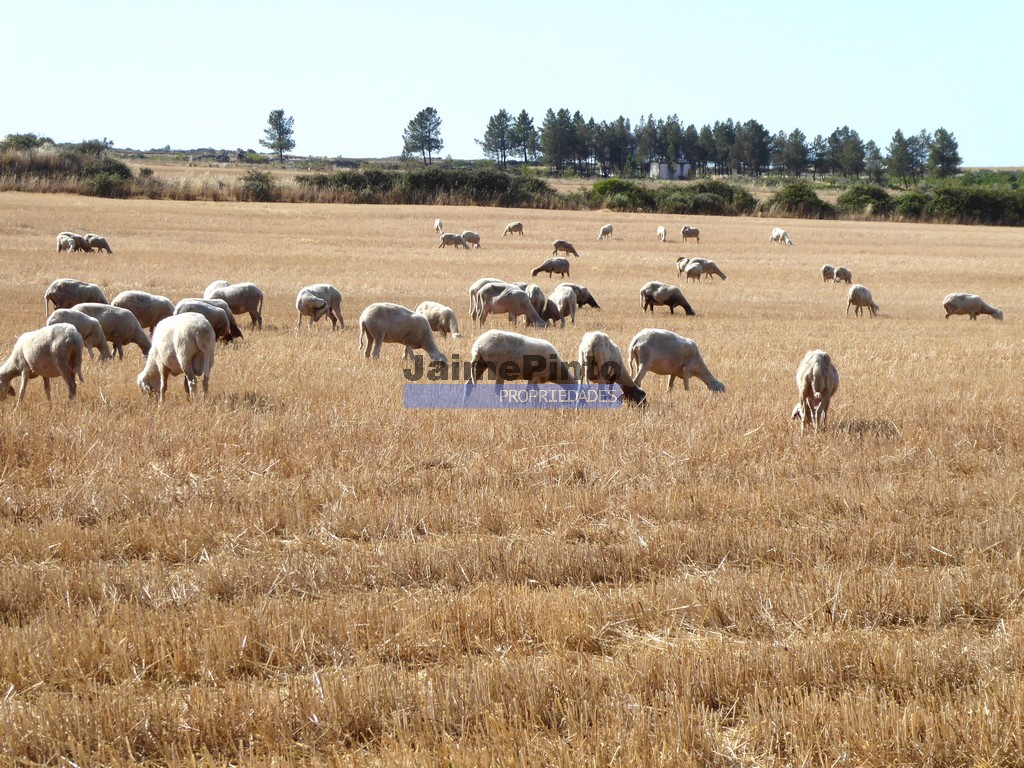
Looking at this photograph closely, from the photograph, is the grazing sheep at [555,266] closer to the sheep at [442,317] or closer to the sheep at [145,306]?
the sheep at [442,317]

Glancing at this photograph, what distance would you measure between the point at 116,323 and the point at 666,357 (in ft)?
27.3

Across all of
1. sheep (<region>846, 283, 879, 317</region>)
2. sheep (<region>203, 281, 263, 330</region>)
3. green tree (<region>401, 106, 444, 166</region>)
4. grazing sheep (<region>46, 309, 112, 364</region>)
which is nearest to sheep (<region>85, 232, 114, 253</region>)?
sheep (<region>203, 281, 263, 330</region>)

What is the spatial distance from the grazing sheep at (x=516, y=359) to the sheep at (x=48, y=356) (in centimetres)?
497

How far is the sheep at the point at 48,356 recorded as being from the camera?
1142 cm

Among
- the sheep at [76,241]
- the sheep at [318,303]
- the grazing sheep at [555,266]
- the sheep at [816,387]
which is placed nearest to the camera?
the sheep at [816,387]

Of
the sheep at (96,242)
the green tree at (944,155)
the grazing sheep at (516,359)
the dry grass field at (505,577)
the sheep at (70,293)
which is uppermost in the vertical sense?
the green tree at (944,155)

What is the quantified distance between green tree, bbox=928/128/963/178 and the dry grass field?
12458 centimetres

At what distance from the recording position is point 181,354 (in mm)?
11648

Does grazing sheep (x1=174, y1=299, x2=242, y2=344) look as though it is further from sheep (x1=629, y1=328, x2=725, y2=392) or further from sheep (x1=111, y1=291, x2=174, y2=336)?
sheep (x1=629, y1=328, x2=725, y2=392)

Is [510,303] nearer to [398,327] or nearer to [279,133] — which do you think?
[398,327]

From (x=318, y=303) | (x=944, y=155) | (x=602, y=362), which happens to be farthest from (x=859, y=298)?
(x=944, y=155)

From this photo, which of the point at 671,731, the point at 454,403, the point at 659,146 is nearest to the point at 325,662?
the point at 671,731

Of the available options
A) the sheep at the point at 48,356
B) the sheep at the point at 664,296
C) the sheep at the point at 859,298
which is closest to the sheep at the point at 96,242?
the sheep at the point at 664,296

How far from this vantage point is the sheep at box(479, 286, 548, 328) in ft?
71.0
